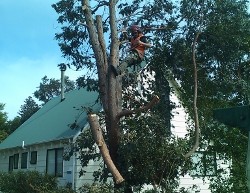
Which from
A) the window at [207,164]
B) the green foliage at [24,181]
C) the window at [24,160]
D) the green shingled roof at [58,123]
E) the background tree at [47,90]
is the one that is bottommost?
the green foliage at [24,181]

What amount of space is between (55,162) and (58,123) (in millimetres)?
2194

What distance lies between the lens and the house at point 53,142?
17.0 metres

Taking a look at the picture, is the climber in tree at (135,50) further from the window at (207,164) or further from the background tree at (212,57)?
the window at (207,164)

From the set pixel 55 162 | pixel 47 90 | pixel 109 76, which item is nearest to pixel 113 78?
pixel 109 76

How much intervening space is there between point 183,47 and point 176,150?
16.0ft

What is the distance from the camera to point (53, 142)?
18594mm

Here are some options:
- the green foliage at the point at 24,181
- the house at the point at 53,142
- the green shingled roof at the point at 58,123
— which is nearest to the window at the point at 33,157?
the house at the point at 53,142

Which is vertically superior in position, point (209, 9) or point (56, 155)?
point (209, 9)

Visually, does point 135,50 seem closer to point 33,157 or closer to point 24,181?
point 24,181

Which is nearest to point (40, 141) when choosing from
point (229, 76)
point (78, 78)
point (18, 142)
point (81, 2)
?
point (18, 142)

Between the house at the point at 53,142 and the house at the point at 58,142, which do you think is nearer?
the house at the point at 58,142

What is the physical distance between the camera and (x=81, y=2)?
524 inches

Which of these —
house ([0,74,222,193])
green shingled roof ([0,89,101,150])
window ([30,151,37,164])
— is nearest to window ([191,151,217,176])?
house ([0,74,222,193])

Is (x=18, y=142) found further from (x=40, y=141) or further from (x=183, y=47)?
(x=183, y=47)
